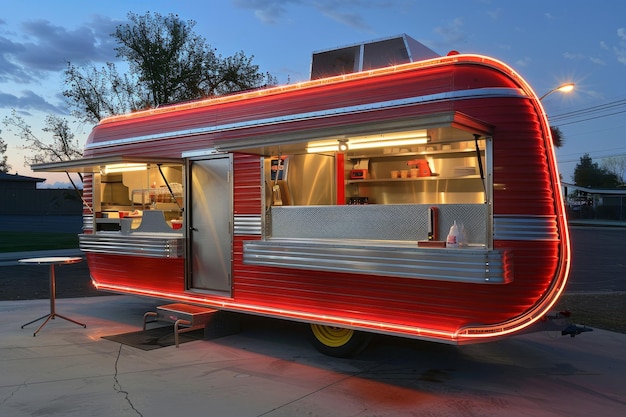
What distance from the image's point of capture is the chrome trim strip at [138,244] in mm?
7094

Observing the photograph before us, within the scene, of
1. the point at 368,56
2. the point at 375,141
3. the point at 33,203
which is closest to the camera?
the point at 375,141

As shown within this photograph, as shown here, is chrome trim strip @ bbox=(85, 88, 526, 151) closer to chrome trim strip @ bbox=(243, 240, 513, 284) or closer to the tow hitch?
chrome trim strip @ bbox=(243, 240, 513, 284)

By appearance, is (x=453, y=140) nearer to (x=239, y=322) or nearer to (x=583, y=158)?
(x=239, y=322)

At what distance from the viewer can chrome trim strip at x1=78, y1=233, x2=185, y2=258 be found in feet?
23.3

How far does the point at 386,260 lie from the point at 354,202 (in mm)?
2335

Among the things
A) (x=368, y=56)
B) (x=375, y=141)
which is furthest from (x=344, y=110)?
(x=368, y=56)

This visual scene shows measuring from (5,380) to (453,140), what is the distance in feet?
15.8

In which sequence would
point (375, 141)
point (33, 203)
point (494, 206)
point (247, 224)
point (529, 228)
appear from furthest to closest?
point (33, 203) < point (247, 224) < point (375, 141) < point (494, 206) < point (529, 228)

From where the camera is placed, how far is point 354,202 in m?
7.26

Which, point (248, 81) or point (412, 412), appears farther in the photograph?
point (248, 81)

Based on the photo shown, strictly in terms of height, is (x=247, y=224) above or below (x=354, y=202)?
below

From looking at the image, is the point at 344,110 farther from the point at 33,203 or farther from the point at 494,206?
the point at 33,203

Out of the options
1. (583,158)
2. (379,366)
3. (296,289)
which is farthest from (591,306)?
(583,158)

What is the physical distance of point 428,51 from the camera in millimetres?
6219
